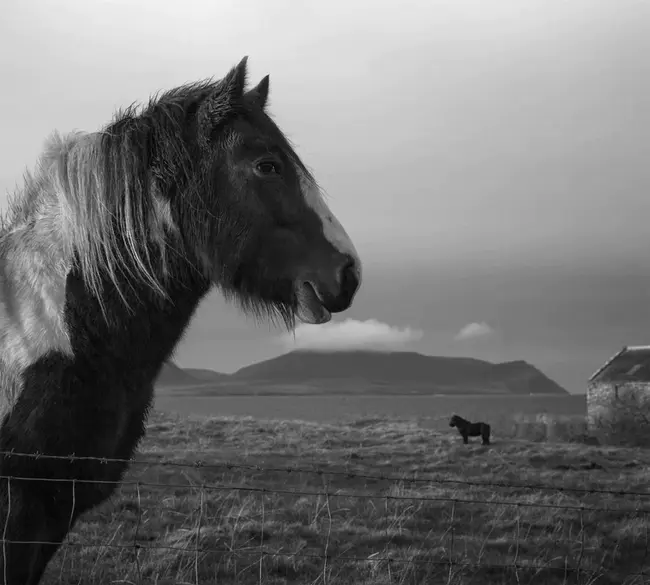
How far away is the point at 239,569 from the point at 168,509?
7.69ft

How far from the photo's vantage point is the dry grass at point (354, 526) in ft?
18.9

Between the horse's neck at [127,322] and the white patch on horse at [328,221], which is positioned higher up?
the white patch on horse at [328,221]

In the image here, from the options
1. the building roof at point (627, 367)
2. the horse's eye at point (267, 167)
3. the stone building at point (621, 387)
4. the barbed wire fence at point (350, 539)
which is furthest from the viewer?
the building roof at point (627, 367)

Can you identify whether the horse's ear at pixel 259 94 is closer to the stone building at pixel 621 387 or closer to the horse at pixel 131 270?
the horse at pixel 131 270

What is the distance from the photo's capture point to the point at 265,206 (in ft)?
10.5

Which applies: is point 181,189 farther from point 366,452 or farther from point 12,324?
point 366,452

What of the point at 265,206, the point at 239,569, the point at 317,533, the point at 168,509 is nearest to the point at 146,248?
the point at 265,206

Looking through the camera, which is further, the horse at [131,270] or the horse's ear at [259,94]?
the horse's ear at [259,94]

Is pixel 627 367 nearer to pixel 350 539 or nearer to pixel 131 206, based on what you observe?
pixel 350 539

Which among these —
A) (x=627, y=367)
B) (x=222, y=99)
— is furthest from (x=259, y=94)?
(x=627, y=367)

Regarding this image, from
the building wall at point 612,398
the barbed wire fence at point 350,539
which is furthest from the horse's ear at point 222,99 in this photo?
the building wall at point 612,398

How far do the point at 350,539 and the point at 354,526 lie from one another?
1.37 ft

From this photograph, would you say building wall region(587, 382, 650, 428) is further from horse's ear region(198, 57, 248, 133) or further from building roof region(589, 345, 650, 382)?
horse's ear region(198, 57, 248, 133)

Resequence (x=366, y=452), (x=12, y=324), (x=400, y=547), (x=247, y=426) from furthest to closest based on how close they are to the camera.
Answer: (x=247, y=426) < (x=366, y=452) < (x=400, y=547) < (x=12, y=324)
